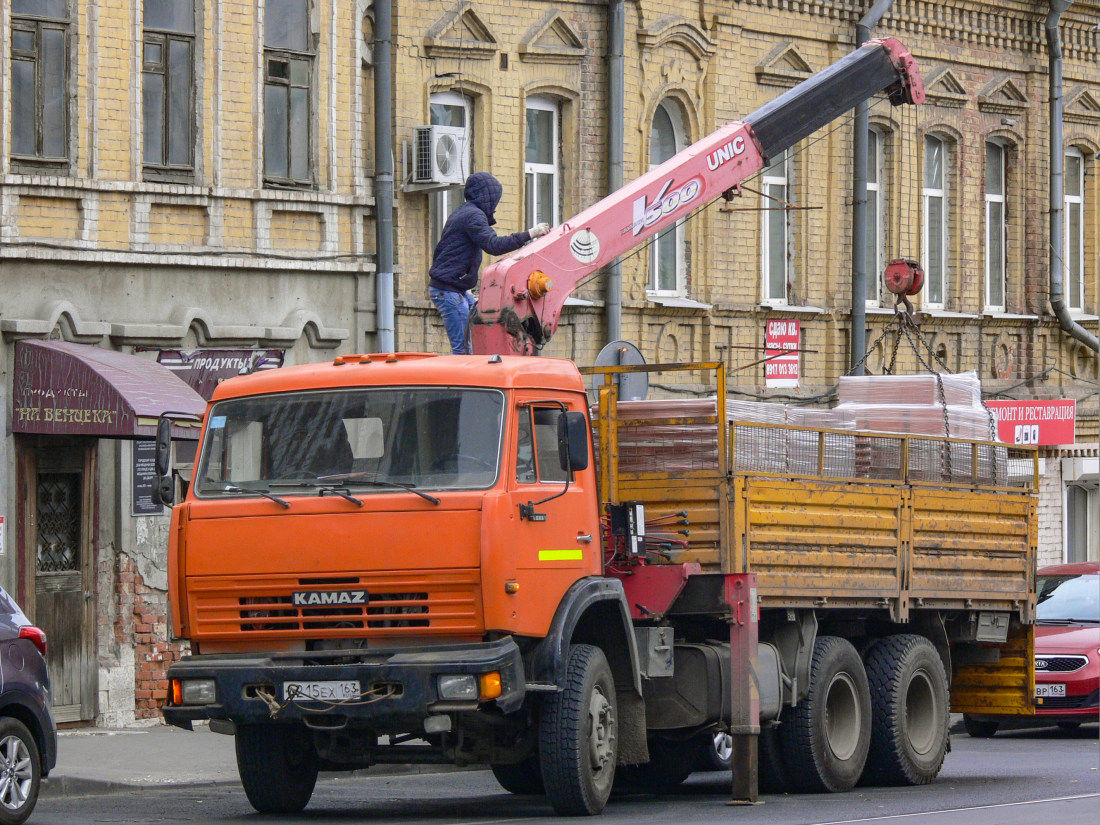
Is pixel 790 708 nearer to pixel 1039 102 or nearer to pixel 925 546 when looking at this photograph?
pixel 925 546

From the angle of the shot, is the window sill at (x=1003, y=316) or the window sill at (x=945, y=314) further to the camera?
the window sill at (x=1003, y=316)

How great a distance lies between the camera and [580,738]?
11.4m

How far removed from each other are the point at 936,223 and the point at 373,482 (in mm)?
17700

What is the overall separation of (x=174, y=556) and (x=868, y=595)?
16.6ft

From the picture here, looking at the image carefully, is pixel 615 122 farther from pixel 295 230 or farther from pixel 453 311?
pixel 453 311

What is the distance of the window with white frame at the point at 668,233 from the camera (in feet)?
78.8

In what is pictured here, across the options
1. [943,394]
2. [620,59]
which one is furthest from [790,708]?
[620,59]

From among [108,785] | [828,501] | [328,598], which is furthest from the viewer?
[108,785]

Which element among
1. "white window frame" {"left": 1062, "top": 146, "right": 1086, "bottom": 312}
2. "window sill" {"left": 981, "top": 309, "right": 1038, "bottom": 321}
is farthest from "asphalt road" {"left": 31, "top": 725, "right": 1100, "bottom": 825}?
"white window frame" {"left": 1062, "top": 146, "right": 1086, "bottom": 312}

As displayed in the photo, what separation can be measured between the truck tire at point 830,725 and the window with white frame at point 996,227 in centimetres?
1499

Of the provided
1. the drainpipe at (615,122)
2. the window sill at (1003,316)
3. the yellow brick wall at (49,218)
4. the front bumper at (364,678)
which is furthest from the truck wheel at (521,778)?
the window sill at (1003,316)

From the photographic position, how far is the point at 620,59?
2264 cm

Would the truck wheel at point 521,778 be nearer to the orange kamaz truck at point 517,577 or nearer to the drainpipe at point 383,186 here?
the orange kamaz truck at point 517,577

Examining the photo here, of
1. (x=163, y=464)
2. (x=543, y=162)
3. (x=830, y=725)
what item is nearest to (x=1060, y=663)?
(x=830, y=725)
